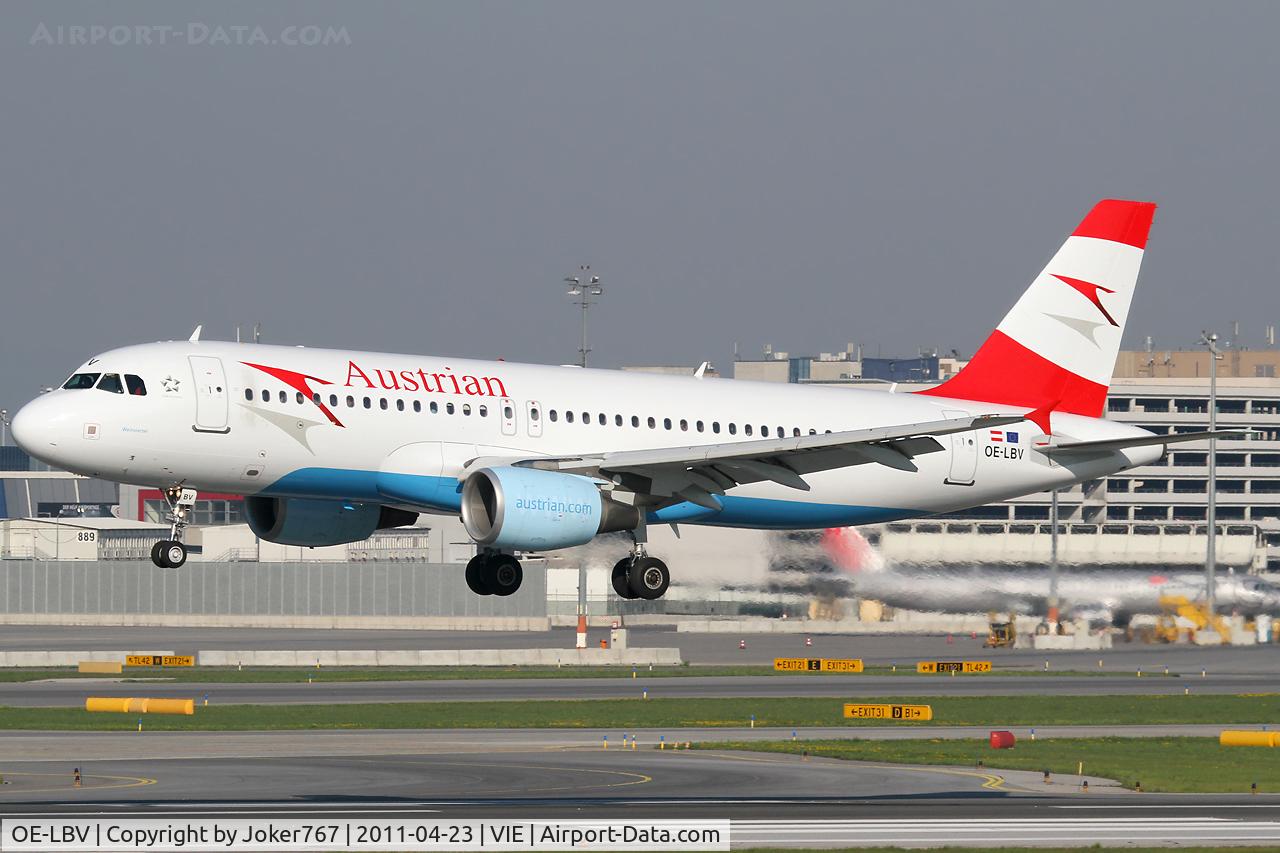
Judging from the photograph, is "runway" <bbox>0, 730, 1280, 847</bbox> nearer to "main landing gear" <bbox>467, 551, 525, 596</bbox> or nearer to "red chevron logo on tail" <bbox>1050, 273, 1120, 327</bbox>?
"main landing gear" <bbox>467, 551, 525, 596</bbox>

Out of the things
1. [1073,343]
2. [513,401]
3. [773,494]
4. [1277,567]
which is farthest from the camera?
[1277,567]

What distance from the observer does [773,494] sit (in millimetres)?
50438

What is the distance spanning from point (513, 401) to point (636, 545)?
4.83m

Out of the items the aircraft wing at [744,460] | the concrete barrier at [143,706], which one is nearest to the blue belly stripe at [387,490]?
the aircraft wing at [744,460]

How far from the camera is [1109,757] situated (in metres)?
48.6

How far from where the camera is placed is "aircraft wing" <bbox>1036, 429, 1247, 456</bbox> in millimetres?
46059

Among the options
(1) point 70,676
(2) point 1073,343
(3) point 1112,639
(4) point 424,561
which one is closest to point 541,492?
(2) point 1073,343

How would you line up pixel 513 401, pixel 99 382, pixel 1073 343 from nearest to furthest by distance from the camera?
pixel 99 382
pixel 513 401
pixel 1073 343

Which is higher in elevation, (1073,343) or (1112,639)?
(1073,343)

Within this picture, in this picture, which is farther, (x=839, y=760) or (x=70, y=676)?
(x=70, y=676)

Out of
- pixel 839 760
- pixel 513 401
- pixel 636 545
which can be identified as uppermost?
pixel 513 401

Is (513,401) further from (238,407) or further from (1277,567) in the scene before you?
(1277,567)

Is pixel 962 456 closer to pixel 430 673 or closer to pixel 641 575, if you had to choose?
pixel 641 575

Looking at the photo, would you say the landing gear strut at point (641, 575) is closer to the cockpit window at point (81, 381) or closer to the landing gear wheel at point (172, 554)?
the landing gear wheel at point (172, 554)
